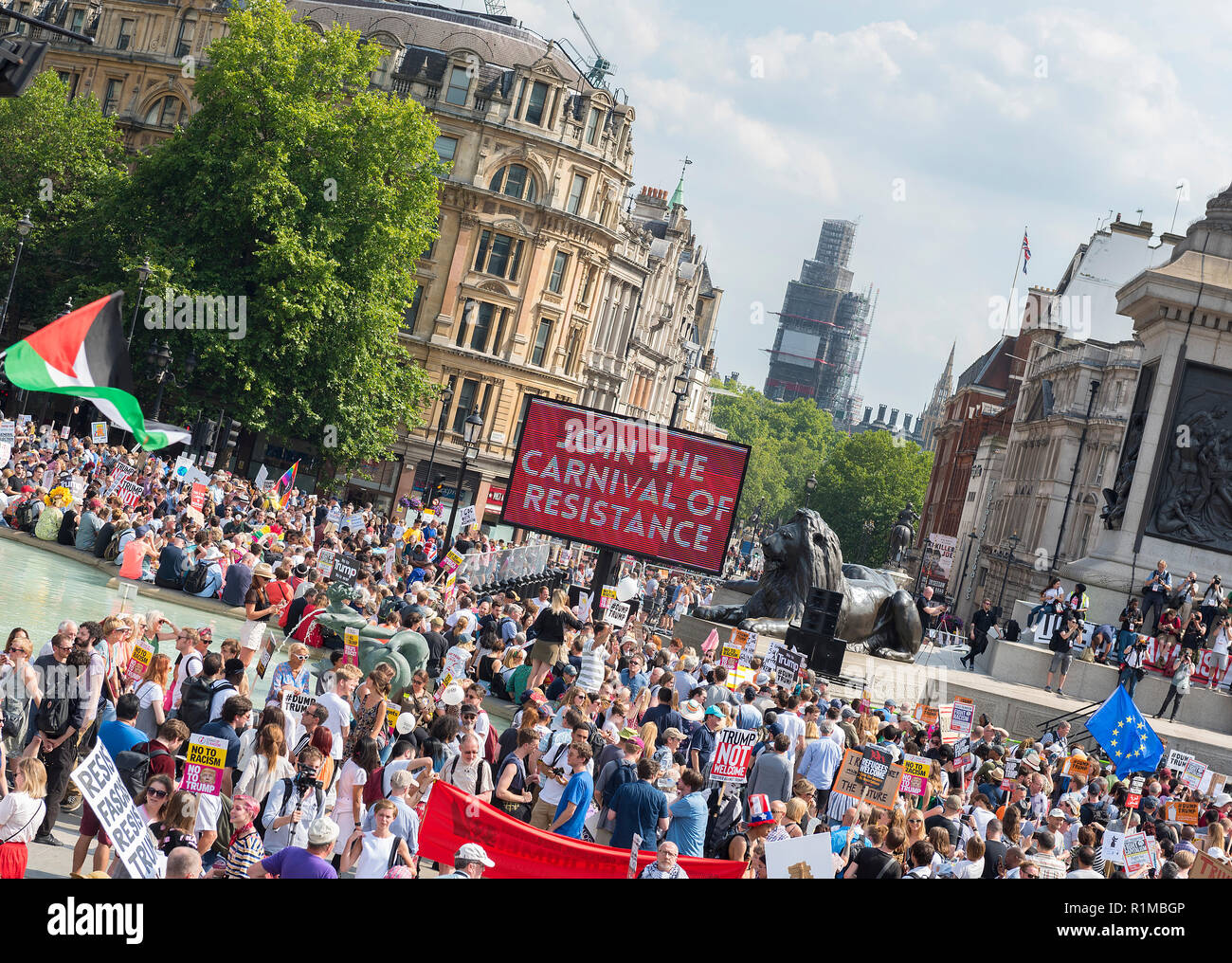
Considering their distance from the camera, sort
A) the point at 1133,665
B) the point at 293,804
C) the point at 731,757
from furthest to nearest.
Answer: the point at 1133,665 → the point at 731,757 → the point at 293,804

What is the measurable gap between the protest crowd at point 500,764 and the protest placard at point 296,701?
0.06ft

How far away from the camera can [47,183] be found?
48.0 metres

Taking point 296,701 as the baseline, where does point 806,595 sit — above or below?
above

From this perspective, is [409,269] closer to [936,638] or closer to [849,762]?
[936,638]

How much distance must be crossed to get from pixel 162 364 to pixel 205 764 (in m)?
29.9

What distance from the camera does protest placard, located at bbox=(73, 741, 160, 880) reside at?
7172 mm

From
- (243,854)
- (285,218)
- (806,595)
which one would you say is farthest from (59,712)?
(285,218)

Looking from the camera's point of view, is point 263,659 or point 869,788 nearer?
point 869,788

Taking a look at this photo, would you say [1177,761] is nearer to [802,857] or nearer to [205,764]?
[802,857]

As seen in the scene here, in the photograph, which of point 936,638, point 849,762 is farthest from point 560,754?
point 936,638

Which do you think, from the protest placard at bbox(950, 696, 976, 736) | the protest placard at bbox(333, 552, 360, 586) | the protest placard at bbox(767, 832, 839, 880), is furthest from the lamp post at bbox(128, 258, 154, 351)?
the protest placard at bbox(767, 832, 839, 880)

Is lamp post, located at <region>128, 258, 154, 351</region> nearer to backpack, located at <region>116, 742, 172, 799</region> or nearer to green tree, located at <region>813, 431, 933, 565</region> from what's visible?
backpack, located at <region>116, 742, 172, 799</region>

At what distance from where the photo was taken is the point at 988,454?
89188 millimetres
